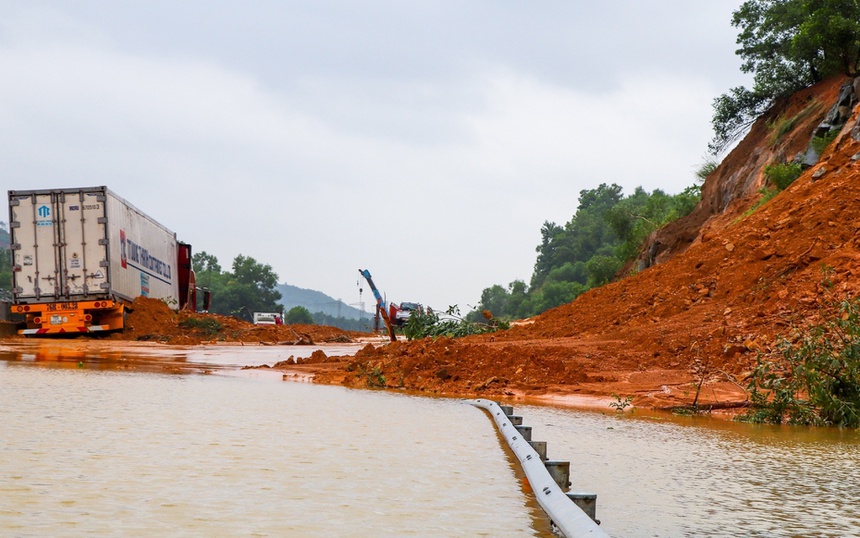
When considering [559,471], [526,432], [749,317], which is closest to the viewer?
[559,471]

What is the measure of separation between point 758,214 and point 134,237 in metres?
19.6

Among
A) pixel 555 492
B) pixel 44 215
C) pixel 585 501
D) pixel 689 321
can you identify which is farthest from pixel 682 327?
pixel 44 215

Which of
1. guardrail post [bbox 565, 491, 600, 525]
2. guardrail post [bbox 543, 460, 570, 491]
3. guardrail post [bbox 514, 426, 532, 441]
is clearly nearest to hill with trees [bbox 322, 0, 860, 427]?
guardrail post [bbox 514, 426, 532, 441]

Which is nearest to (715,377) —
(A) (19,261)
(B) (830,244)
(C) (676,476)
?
(B) (830,244)

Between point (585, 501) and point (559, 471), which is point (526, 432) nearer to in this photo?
point (559, 471)

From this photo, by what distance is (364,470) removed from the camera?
6.15 m

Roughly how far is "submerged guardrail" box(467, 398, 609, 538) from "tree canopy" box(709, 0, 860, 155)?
29.2 meters

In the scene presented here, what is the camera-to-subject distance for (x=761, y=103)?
4194cm

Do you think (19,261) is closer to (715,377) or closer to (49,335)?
(49,335)

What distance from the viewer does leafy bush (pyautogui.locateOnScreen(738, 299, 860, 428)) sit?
1162 cm

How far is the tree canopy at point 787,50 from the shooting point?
3378 centimetres

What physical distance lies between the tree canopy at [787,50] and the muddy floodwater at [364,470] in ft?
85.1

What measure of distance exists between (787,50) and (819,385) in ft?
105

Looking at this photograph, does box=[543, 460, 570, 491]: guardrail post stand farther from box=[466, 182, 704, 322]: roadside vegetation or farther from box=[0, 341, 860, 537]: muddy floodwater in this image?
box=[466, 182, 704, 322]: roadside vegetation
